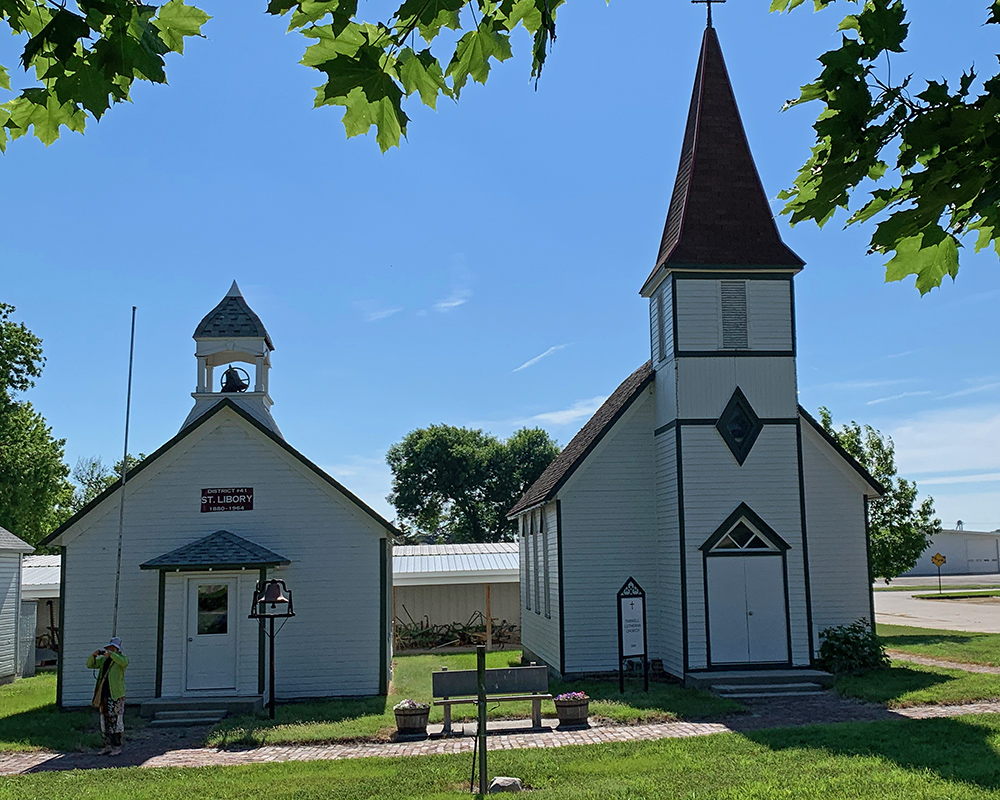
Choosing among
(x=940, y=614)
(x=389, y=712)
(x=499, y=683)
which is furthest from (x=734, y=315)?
(x=940, y=614)

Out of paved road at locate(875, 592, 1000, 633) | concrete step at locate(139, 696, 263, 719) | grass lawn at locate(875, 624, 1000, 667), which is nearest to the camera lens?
concrete step at locate(139, 696, 263, 719)

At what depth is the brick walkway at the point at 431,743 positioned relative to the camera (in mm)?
13445

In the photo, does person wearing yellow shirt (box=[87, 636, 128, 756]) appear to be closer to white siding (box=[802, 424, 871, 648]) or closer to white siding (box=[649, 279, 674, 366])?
white siding (box=[649, 279, 674, 366])

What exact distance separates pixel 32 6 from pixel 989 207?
13.7ft

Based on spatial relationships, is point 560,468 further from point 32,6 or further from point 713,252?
point 32,6

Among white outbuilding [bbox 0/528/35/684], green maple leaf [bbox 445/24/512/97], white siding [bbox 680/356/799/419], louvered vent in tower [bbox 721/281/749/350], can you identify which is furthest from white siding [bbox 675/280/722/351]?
white outbuilding [bbox 0/528/35/684]

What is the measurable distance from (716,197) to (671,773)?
543 inches

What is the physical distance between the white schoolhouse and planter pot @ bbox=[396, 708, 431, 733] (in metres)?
4.39

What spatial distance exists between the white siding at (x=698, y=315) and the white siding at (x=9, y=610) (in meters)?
18.8

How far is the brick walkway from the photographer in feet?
44.1

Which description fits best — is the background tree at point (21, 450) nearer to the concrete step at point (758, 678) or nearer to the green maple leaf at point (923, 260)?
the concrete step at point (758, 678)

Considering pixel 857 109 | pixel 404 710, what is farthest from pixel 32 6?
pixel 404 710

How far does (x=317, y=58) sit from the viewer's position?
390 centimetres

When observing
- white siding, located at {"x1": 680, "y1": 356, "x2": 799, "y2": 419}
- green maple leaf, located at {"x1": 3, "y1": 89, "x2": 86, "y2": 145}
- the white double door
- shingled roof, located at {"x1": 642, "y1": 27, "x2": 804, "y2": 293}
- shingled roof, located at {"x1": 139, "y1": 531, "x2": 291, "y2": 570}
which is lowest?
the white double door
